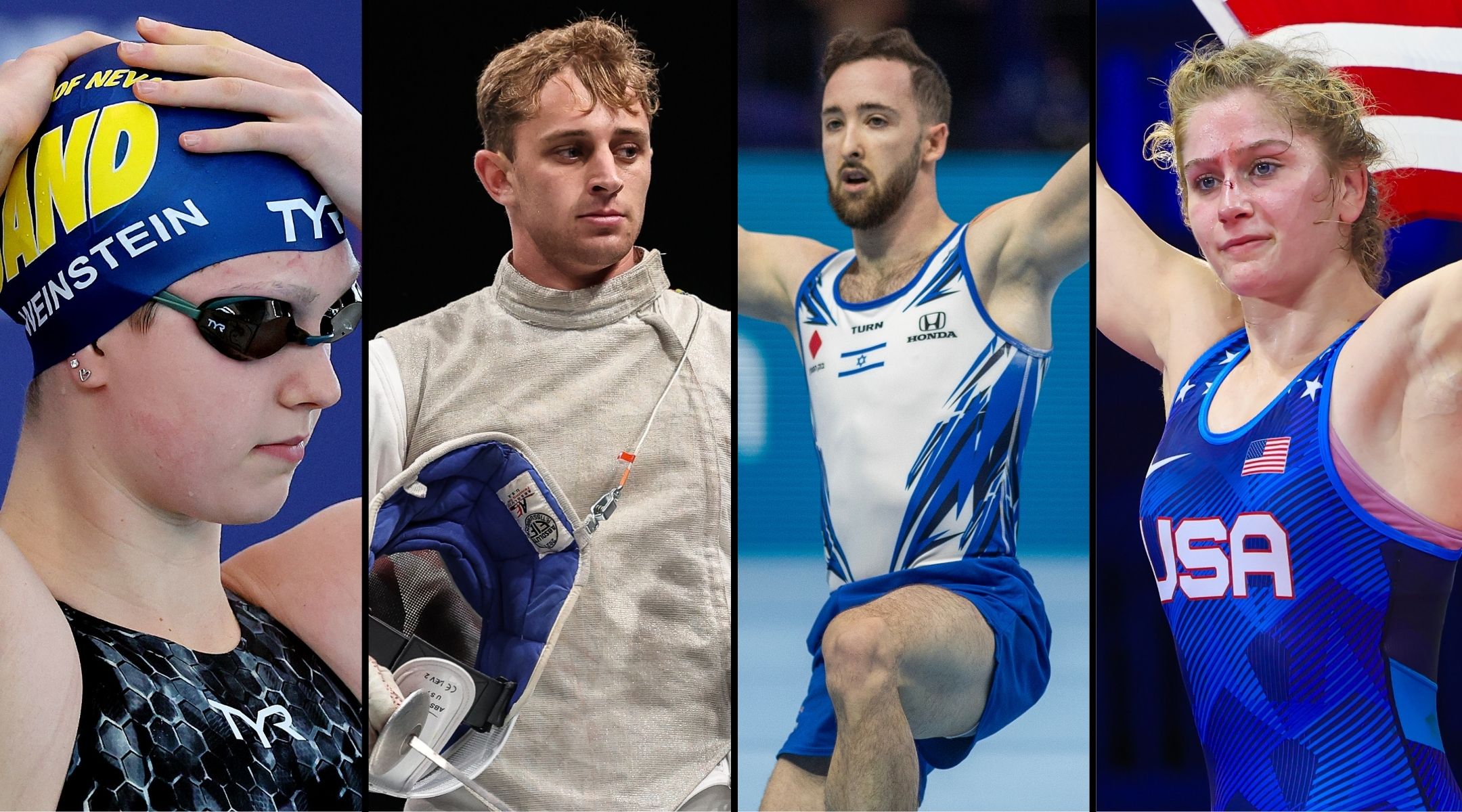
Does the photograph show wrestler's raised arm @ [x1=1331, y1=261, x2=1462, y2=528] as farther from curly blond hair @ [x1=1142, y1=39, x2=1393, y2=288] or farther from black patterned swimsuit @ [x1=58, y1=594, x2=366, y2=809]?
black patterned swimsuit @ [x1=58, y1=594, x2=366, y2=809]

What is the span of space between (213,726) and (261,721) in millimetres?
121

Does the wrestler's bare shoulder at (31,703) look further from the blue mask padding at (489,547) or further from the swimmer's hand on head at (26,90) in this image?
the swimmer's hand on head at (26,90)

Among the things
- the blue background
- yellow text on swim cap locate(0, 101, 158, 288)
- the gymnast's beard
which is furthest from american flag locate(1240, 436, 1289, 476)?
yellow text on swim cap locate(0, 101, 158, 288)

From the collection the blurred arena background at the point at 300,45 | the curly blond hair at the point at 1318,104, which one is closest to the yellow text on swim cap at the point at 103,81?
the blurred arena background at the point at 300,45

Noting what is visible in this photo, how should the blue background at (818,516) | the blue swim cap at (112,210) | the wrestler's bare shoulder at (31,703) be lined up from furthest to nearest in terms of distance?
the blue background at (818,516)
the blue swim cap at (112,210)
the wrestler's bare shoulder at (31,703)

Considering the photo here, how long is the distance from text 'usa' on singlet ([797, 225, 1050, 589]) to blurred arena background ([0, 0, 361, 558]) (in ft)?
4.38

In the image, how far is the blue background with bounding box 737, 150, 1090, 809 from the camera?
4023mm

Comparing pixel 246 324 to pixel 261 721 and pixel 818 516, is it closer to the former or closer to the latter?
pixel 261 721

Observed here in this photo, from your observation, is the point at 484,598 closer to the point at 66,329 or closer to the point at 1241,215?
the point at 66,329

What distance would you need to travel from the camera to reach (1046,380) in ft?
13.4

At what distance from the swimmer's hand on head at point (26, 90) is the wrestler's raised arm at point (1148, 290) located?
2.89 metres

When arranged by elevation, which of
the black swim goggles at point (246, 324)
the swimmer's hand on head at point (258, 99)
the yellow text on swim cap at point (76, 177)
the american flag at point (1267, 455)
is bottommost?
the american flag at point (1267, 455)

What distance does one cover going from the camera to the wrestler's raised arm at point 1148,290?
4.05 metres

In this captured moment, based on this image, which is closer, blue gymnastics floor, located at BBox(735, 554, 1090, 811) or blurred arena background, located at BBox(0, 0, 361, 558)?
blurred arena background, located at BBox(0, 0, 361, 558)
